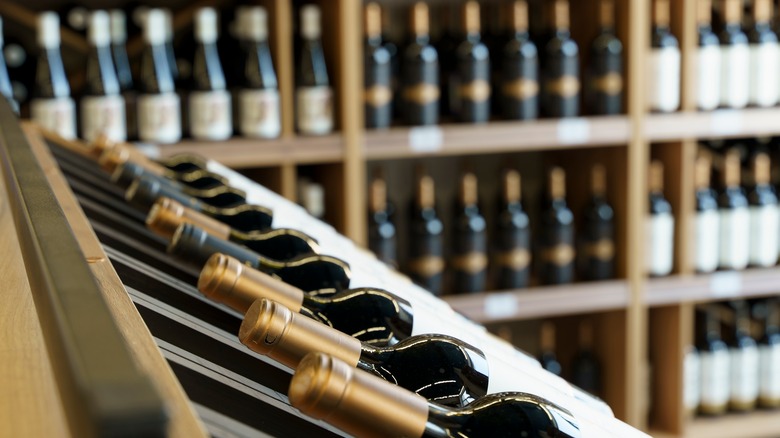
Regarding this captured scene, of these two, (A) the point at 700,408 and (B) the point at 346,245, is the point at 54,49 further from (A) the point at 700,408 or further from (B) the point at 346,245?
(A) the point at 700,408

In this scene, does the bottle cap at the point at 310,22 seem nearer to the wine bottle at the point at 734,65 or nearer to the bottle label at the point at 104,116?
the bottle label at the point at 104,116

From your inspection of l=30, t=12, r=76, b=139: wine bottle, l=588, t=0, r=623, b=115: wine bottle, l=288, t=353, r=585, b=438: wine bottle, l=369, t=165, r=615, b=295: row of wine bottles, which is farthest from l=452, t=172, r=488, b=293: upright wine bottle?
l=288, t=353, r=585, b=438: wine bottle

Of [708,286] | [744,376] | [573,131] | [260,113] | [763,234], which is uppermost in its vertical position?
[260,113]

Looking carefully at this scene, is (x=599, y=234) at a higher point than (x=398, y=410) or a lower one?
lower

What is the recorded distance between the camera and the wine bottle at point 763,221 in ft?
8.18

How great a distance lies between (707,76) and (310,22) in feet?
3.10

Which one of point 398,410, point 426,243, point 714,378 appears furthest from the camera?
point 714,378

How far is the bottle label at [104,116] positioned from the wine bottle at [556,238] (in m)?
1.03

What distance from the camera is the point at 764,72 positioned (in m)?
2.44

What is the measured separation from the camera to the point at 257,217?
0.78 meters

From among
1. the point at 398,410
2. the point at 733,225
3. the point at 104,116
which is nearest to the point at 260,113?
the point at 104,116

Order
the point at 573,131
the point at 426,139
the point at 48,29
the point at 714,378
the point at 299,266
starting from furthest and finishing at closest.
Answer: the point at 714,378 → the point at 573,131 → the point at 426,139 → the point at 48,29 → the point at 299,266

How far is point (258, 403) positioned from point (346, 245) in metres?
0.43

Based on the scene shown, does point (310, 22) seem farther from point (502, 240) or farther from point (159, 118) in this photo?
point (502, 240)
